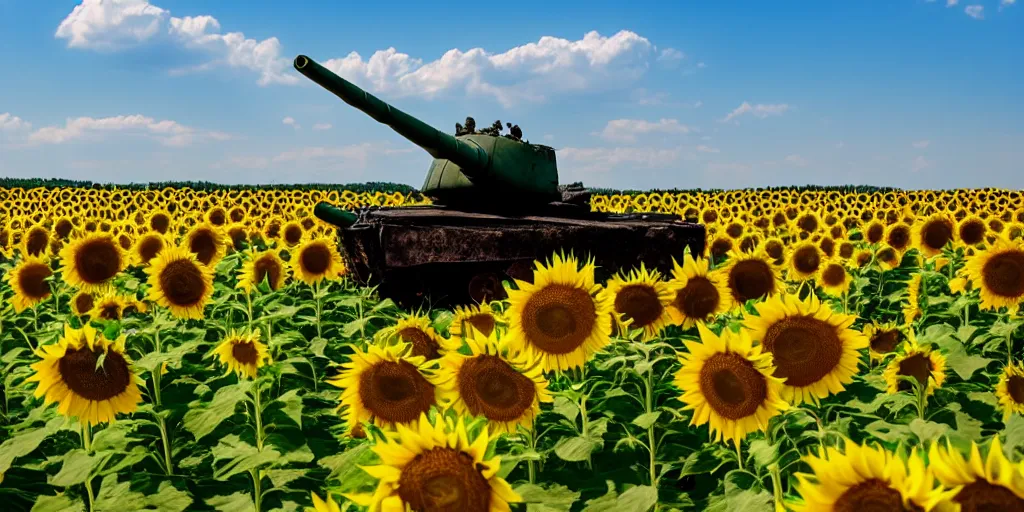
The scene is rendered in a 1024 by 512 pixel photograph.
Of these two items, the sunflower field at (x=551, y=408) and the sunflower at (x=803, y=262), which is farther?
the sunflower at (x=803, y=262)

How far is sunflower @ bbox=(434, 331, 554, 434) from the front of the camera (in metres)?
3.21

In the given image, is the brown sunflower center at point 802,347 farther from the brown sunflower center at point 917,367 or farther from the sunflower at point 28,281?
the sunflower at point 28,281

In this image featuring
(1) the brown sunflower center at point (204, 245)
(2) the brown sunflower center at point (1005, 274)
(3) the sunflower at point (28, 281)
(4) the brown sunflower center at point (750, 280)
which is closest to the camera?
(4) the brown sunflower center at point (750, 280)

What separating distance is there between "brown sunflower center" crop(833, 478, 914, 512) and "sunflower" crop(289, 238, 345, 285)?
689cm

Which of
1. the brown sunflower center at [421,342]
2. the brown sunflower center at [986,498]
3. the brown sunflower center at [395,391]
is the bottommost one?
the brown sunflower center at [395,391]

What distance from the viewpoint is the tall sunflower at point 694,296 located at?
15.2ft

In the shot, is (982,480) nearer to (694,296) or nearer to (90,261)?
(694,296)

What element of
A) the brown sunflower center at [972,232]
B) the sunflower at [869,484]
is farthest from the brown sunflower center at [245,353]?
the brown sunflower center at [972,232]

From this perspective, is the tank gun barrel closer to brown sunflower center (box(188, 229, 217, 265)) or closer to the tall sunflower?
brown sunflower center (box(188, 229, 217, 265))

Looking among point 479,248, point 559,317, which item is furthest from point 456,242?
point 559,317

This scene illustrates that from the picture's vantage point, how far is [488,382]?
3.25m

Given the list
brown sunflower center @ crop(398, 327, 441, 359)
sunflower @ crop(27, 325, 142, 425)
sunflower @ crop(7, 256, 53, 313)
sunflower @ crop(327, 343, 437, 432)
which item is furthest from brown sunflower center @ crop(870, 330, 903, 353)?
sunflower @ crop(7, 256, 53, 313)

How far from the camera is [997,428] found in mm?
4816

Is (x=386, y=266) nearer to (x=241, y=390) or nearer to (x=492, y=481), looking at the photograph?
(x=241, y=390)
